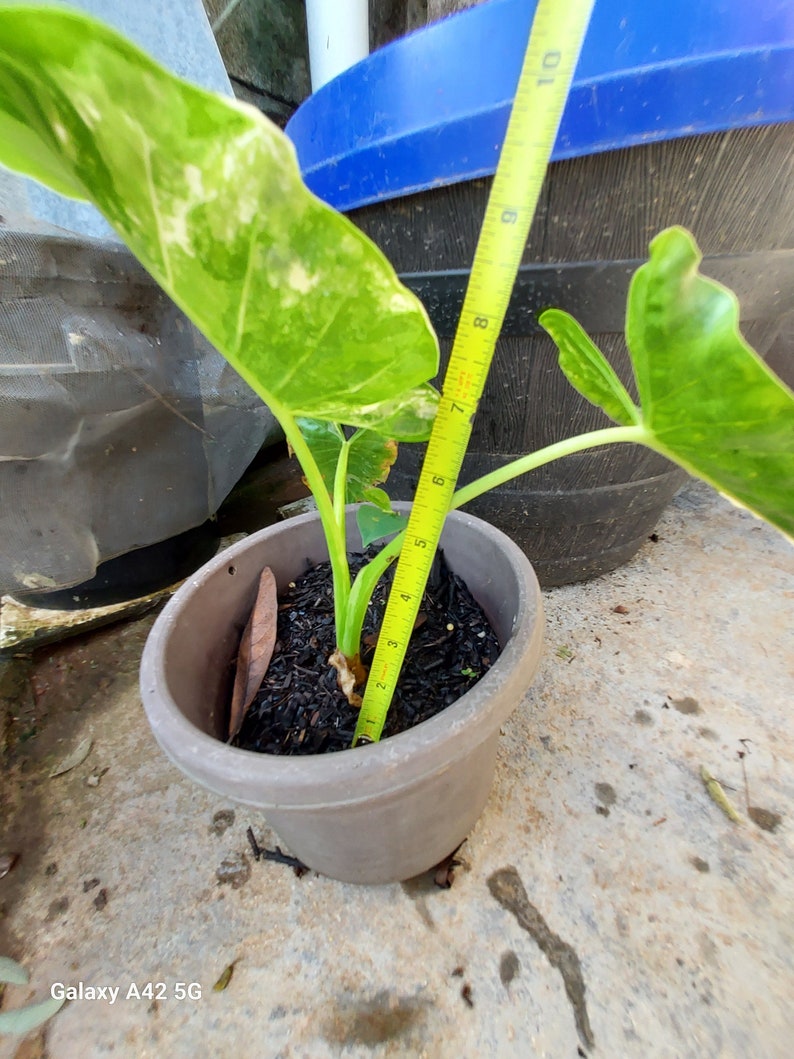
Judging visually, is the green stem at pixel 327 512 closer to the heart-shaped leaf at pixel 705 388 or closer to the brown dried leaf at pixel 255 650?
the brown dried leaf at pixel 255 650

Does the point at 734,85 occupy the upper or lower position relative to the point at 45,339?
upper

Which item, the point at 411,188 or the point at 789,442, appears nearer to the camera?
the point at 789,442

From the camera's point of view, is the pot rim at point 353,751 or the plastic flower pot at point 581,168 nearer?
the pot rim at point 353,751

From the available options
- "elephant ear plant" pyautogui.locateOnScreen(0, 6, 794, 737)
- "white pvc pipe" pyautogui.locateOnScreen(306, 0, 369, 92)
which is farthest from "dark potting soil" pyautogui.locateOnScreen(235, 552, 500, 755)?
"white pvc pipe" pyautogui.locateOnScreen(306, 0, 369, 92)

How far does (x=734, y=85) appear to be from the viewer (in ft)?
1.43

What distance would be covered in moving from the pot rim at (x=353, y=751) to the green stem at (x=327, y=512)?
138mm

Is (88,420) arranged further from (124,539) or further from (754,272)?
(754,272)

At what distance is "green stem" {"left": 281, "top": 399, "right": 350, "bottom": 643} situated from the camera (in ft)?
1.03

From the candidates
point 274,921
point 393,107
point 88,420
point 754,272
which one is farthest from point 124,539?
point 754,272

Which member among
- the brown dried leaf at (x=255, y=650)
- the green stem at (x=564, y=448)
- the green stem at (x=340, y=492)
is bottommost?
the brown dried leaf at (x=255, y=650)

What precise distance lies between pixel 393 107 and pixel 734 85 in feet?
1.06

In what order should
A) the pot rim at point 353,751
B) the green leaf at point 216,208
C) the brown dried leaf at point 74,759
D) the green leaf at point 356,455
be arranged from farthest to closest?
the brown dried leaf at point 74,759
the green leaf at point 356,455
the pot rim at point 353,751
the green leaf at point 216,208

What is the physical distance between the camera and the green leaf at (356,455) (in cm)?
51

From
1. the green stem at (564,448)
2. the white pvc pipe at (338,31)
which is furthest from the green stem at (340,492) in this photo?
the white pvc pipe at (338,31)
